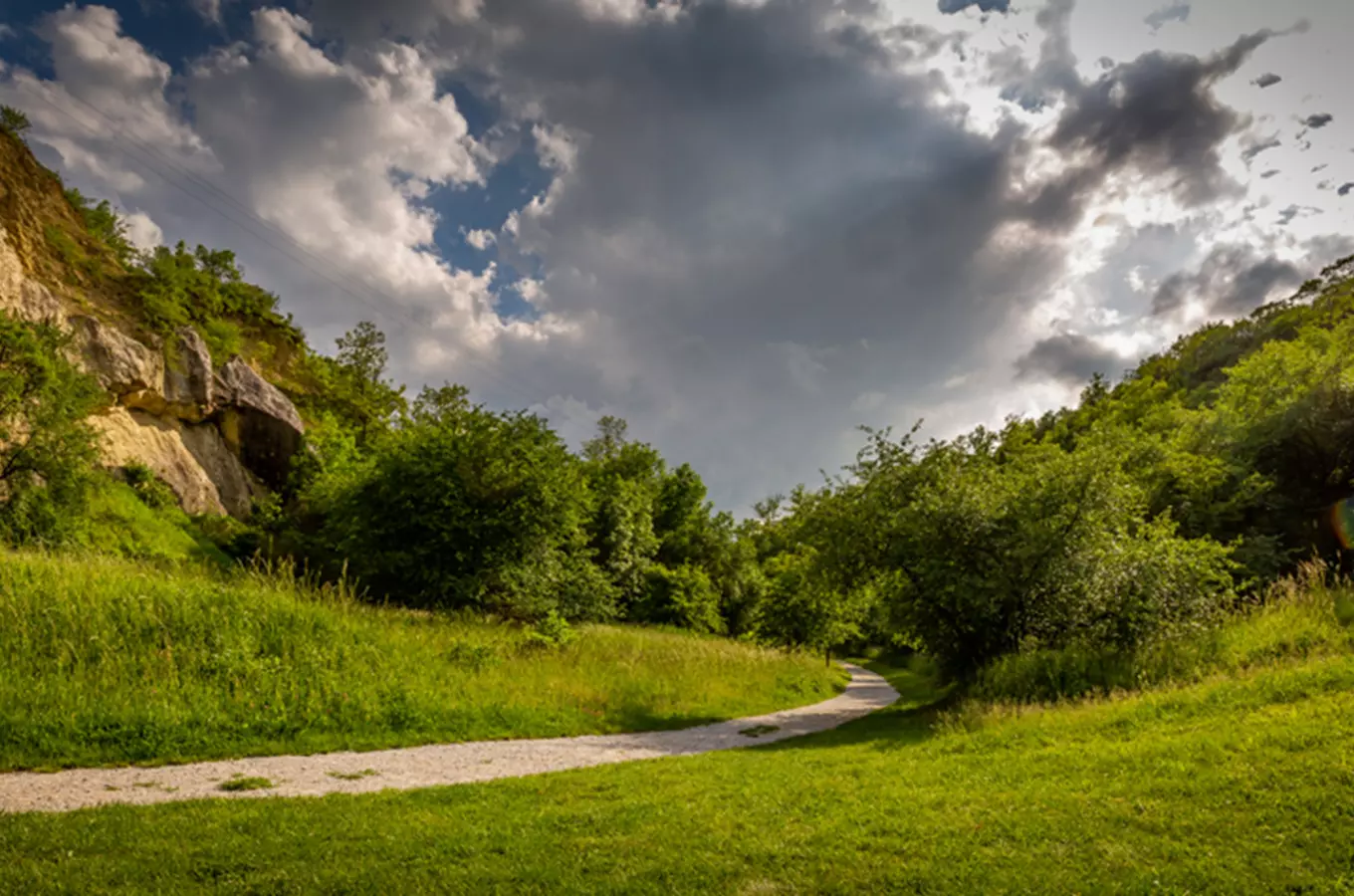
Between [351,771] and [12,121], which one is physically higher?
[12,121]

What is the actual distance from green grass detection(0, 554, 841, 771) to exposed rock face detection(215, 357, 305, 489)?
76.2 ft

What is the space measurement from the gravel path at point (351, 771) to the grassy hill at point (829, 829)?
3.50 feet

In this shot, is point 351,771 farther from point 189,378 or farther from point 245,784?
point 189,378

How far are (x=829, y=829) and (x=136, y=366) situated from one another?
36.9 m

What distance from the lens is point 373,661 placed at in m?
14.5

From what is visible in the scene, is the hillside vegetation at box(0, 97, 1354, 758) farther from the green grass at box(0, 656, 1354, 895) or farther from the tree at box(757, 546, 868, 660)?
the green grass at box(0, 656, 1354, 895)

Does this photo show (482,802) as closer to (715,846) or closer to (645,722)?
(715,846)

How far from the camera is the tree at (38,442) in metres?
21.2

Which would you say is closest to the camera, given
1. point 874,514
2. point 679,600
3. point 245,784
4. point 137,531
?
point 245,784

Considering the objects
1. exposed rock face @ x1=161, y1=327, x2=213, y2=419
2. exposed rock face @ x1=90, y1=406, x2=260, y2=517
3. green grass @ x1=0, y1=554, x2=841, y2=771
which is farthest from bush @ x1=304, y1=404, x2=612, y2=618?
exposed rock face @ x1=161, y1=327, x2=213, y2=419

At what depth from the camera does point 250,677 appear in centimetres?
1227

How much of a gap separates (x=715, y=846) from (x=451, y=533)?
19335 millimetres

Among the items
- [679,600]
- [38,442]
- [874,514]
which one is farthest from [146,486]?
[679,600]

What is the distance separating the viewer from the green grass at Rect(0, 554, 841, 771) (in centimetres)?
1008
